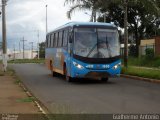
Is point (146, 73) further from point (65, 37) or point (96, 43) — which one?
point (65, 37)

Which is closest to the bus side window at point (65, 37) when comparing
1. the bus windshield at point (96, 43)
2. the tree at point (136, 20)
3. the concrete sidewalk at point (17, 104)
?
the bus windshield at point (96, 43)

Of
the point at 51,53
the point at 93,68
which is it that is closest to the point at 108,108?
the point at 93,68

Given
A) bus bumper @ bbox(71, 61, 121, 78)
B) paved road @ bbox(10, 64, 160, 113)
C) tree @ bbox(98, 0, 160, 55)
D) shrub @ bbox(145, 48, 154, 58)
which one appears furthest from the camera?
tree @ bbox(98, 0, 160, 55)

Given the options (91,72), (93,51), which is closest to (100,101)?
(91,72)

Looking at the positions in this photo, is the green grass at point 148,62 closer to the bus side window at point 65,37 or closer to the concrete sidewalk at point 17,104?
the bus side window at point 65,37

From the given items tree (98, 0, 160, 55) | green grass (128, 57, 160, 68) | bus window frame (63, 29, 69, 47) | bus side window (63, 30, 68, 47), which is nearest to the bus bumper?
bus window frame (63, 29, 69, 47)

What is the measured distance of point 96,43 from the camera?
22.0 metres

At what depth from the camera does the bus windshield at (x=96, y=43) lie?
21.9 metres

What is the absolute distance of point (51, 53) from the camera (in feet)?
96.6

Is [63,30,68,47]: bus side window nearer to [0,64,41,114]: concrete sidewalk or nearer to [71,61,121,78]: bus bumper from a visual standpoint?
[71,61,121,78]: bus bumper

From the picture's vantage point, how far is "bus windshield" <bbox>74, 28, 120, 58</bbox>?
2192 centimetres

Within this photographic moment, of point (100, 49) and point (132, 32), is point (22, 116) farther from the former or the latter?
point (132, 32)

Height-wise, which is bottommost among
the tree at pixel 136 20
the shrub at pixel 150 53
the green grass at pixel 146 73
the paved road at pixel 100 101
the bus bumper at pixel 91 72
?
the paved road at pixel 100 101

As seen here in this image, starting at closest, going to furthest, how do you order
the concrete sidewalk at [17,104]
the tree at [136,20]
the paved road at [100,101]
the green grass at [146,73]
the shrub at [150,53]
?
the concrete sidewalk at [17,104]
the paved road at [100,101]
the green grass at [146,73]
the shrub at [150,53]
the tree at [136,20]
